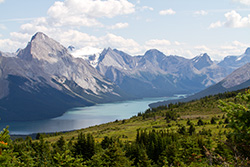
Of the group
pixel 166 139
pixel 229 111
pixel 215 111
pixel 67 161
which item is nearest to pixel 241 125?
pixel 229 111

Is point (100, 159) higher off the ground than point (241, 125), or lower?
lower

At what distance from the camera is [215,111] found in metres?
165

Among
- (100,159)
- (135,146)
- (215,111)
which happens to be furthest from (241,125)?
(215,111)

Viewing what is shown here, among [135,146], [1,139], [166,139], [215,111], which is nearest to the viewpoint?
[1,139]

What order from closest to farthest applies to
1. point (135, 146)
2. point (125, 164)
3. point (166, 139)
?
point (125, 164) → point (135, 146) → point (166, 139)

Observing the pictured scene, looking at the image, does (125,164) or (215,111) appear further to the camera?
(215,111)

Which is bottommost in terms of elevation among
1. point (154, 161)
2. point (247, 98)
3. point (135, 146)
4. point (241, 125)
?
point (154, 161)

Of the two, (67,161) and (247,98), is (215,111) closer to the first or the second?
(67,161)

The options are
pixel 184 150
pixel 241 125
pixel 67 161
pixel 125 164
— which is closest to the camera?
pixel 241 125

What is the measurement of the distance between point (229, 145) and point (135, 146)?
182 ft

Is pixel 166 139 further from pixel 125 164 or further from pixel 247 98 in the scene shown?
pixel 247 98

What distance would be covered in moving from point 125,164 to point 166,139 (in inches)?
958

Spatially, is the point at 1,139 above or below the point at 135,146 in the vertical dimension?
above

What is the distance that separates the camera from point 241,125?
627 inches
